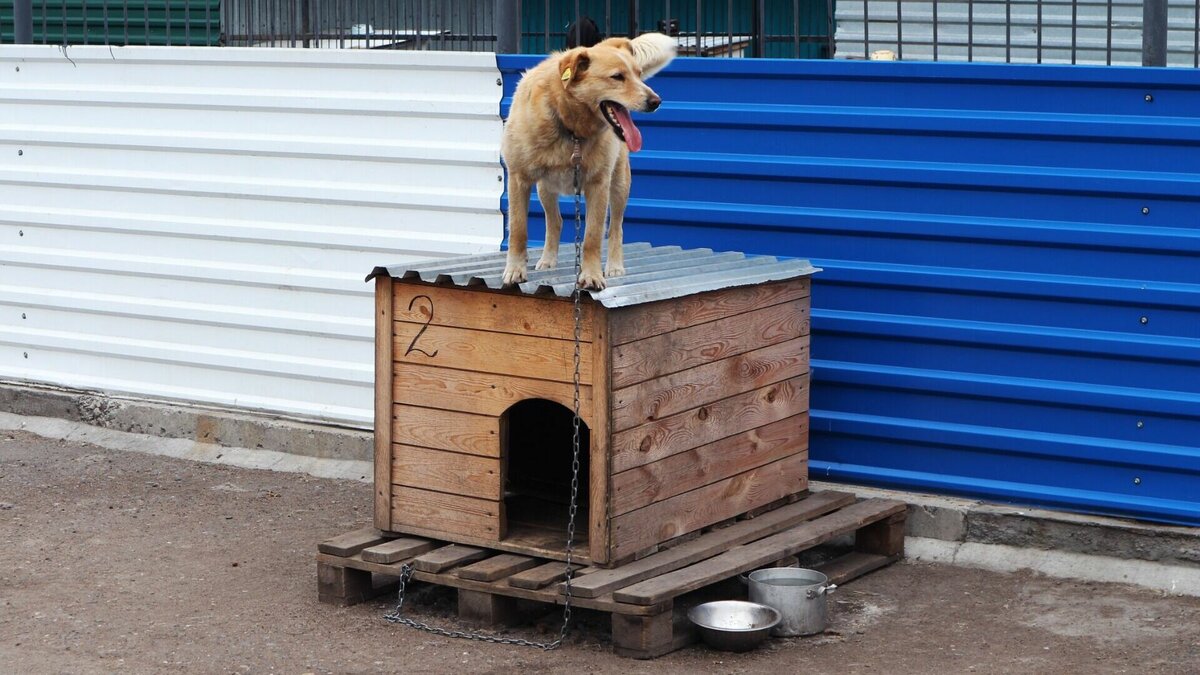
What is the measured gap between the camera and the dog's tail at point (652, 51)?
6.24 m

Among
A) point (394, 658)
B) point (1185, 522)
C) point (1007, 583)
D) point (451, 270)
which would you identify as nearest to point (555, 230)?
point (451, 270)

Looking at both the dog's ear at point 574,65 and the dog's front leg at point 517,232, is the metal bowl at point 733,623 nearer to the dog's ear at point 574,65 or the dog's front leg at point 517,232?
the dog's front leg at point 517,232

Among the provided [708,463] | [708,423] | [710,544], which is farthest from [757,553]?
[708,423]

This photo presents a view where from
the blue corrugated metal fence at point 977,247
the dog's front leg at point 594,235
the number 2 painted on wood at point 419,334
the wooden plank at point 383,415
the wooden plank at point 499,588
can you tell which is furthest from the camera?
the blue corrugated metal fence at point 977,247

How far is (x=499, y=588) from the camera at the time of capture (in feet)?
20.1

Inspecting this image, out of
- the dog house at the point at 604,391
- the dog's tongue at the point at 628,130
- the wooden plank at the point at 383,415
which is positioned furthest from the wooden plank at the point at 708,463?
the dog's tongue at the point at 628,130

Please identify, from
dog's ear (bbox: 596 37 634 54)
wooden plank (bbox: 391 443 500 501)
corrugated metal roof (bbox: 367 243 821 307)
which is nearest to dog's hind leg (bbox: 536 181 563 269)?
corrugated metal roof (bbox: 367 243 821 307)

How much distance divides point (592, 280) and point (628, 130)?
568mm

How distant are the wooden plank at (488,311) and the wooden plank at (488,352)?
0.03 m

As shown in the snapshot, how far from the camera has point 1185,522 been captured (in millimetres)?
6754

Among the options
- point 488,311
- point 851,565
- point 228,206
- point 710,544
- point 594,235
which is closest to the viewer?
point 594,235

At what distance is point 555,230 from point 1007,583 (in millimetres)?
2389

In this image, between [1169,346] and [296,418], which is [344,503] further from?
[1169,346]

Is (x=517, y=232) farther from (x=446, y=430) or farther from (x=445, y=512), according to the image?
(x=445, y=512)
